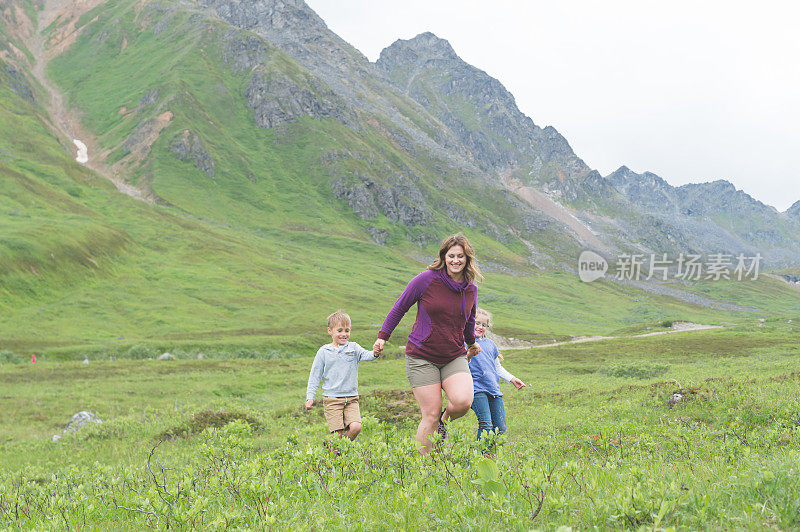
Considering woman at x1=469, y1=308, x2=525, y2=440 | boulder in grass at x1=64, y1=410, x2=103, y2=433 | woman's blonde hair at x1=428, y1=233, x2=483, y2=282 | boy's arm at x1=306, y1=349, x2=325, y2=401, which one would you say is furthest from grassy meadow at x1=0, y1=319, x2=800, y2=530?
woman's blonde hair at x1=428, y1=233, x2=483, y2=282

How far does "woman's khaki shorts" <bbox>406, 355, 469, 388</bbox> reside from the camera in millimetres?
8125

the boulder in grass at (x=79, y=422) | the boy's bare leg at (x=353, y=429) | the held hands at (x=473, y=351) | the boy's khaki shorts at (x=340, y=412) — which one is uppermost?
the held hands at (x=473, y=351)

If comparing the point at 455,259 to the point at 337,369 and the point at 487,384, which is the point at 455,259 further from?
the point at 337,369

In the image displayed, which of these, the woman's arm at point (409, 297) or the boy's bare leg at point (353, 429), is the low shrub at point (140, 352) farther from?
the woman's arm at point (409, 297)

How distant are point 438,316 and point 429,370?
992 mm

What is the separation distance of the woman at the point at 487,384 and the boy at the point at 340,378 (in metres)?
2.47

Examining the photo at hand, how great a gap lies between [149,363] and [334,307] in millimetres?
53476

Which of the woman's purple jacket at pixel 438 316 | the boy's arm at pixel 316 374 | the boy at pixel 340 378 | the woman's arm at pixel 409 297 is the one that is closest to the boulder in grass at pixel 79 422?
the boy's arm at pixel 316 374

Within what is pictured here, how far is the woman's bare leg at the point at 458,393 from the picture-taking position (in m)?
7.98

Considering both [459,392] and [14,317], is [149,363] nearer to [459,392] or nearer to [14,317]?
[14,317]

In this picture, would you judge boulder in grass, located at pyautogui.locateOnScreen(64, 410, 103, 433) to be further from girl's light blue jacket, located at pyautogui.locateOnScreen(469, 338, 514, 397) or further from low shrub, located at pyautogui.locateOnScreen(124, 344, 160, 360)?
low shrub, located at pyautogui.locateOnScreen(124, 344, 160, 360)

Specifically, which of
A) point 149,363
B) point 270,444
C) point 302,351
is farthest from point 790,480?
point 302,351

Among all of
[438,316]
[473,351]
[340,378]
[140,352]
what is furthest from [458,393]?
[140,352]

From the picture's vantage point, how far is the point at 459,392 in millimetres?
7988
